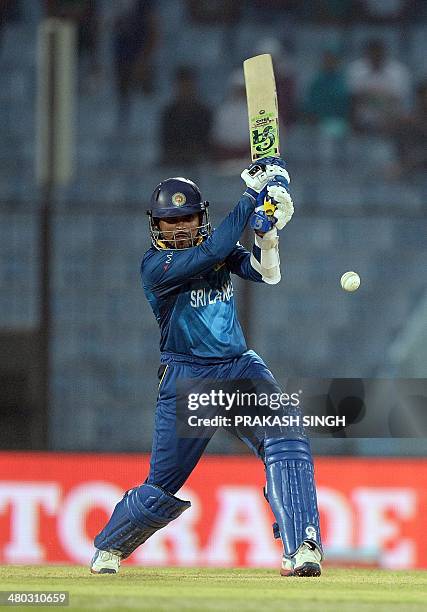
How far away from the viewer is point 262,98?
6.02 meters

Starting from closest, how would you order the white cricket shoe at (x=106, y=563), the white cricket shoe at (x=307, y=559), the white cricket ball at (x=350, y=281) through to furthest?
the white cricket shoe at (x=307, y=559) < the white cricket ball at (x=350, y=281) < the white cricket shoe at (x=106, y=563)

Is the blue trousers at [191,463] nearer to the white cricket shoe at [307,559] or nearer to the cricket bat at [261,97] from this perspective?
the white cricket shoe at [307,559]

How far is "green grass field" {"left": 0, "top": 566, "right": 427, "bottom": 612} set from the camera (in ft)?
15.3

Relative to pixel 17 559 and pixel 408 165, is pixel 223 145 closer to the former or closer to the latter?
pixel 408 165

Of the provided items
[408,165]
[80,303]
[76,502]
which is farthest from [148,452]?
[408,165]

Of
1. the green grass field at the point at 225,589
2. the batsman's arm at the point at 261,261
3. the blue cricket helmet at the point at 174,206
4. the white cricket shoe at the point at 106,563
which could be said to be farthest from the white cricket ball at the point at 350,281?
the white cricket shoe at the point at 106,563

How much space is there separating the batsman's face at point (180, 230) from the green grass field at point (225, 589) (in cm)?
132

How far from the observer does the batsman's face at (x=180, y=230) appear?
19.3ft

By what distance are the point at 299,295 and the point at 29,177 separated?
238 centimetres

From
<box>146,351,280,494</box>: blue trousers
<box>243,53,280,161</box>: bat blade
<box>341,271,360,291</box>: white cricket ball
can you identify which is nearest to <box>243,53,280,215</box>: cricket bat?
<box>243,53,280,161</box>: bat blade

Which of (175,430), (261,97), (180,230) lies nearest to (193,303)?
(180,230)

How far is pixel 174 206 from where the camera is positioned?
5891mm

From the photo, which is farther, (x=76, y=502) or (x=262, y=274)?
(x=76, y=502)

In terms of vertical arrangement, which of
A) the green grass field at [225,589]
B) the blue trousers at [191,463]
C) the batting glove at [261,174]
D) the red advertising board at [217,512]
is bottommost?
the green grass field at [225,589]
